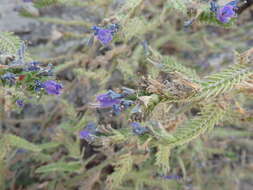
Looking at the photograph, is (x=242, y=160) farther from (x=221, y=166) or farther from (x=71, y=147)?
(x=71, y=147)

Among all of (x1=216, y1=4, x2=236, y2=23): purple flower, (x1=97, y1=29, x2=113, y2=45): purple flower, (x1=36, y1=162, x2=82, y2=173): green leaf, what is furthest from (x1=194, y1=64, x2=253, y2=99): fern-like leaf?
(x1=36, y1=162, x2=82, y2=173): green leaf

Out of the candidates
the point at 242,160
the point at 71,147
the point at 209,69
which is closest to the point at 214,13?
the point at 71,147

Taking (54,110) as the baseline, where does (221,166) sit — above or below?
below

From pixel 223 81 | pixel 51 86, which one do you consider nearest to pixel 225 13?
pixel 223 81

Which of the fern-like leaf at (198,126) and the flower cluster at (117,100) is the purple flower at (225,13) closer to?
the fern-like leaf at (198,126)

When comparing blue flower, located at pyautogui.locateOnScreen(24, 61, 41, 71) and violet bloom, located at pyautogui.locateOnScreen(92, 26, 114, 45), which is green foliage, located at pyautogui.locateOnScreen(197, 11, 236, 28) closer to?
violet bloom, located at pyautogui.locateOnScreen(92, 26, 114, 45)

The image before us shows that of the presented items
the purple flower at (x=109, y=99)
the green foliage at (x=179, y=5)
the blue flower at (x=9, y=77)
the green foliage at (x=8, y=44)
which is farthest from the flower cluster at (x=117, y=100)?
the green foliage at (x=179, y=5)

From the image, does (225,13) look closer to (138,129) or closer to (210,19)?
(210,19)
